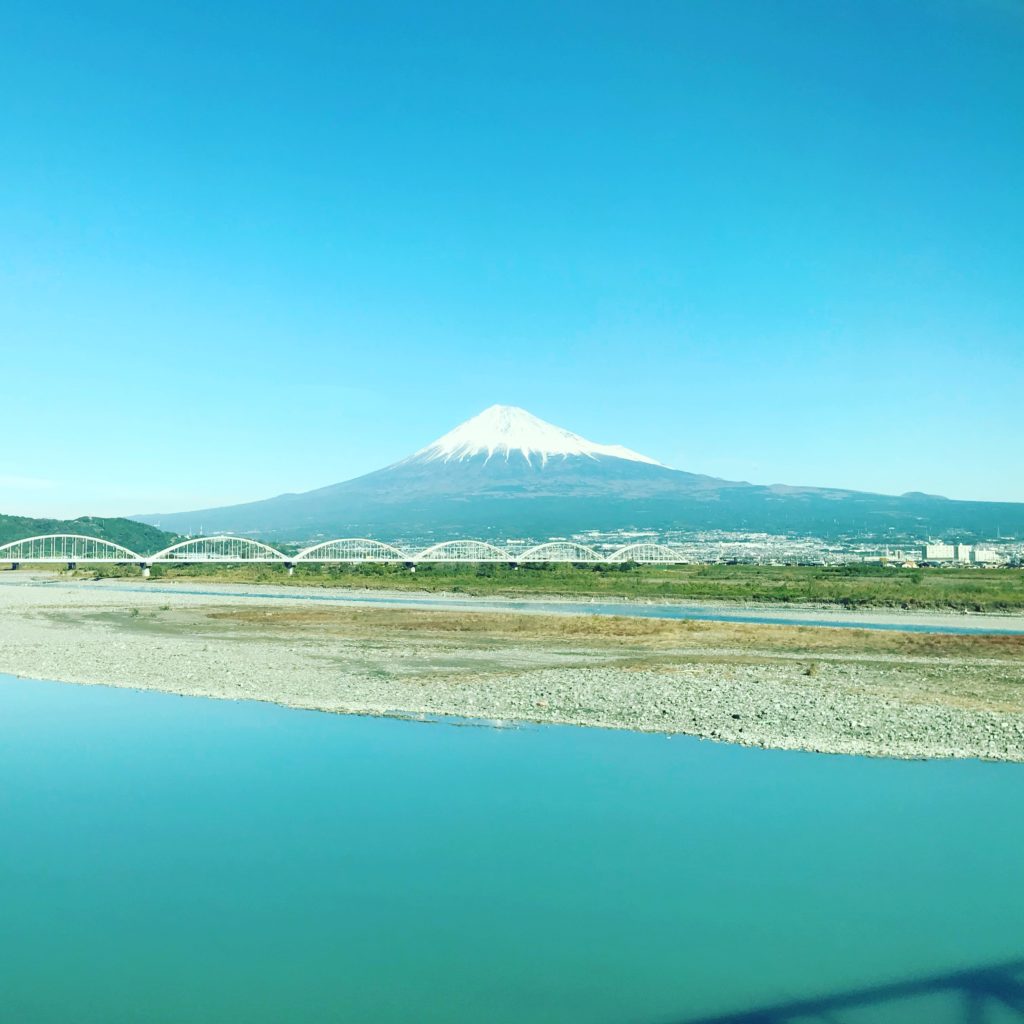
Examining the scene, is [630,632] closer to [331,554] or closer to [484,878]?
[484,878]

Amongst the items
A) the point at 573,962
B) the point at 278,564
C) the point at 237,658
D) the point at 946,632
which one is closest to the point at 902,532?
the point at 278,564

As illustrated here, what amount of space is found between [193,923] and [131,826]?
2.75 metres

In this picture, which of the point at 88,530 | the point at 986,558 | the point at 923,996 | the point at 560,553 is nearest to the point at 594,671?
the point at 923,996

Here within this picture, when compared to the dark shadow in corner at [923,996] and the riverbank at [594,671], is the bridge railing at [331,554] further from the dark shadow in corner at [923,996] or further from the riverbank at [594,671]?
the dark shadow in corner at [923,996]

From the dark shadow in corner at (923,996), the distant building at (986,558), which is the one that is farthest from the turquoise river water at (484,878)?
the distant building at (986,558)

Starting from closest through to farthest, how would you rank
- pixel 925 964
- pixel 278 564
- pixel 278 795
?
pixel 925 964 < pixel 278 795 < pixel 278 564

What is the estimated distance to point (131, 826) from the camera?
398 inches

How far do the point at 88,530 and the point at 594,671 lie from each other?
388 ft

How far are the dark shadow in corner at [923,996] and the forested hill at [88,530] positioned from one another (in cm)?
12130

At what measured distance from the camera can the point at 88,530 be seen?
408 ft

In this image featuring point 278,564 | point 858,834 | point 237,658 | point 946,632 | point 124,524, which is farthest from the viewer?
point 124,524

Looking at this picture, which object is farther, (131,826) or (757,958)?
(131,826)

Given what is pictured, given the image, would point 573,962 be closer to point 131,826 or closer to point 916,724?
point 131,826

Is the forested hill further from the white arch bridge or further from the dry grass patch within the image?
the dry grass patch
